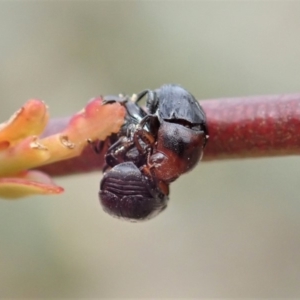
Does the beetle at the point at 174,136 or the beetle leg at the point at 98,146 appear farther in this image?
the beetle leg at the point at 98,146

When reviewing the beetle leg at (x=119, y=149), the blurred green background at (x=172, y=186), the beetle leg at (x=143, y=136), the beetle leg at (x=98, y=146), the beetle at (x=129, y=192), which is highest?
the blurred green background at (x=172, y=186)

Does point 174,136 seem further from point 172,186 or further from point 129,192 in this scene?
point 172,186

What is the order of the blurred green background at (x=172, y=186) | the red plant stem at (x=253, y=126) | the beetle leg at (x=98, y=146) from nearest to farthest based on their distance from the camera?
1. the red plant stem at (x=253, y=126)
2. the beetle leg at (x=98, y=146)
3. the blurred green background at (x=172, y=186)

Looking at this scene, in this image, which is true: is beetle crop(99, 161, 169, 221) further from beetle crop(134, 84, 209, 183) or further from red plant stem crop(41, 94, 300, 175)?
red plant stem crop(41, 94, 300, 175)

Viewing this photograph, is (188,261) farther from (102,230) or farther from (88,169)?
(88,169)

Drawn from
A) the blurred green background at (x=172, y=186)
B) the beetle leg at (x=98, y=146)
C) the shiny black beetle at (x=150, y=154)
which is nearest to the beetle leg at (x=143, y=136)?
the shiny black beetle at (x=150, y=154)

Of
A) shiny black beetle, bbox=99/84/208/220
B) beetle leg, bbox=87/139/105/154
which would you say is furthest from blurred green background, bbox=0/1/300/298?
shiny black beetle, bbox=99/84/208/220

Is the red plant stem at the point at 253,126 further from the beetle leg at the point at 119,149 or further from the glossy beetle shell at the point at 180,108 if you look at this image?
the beetle leg at the point at 119,149

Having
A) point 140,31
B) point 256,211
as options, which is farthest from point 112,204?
point 140,31
